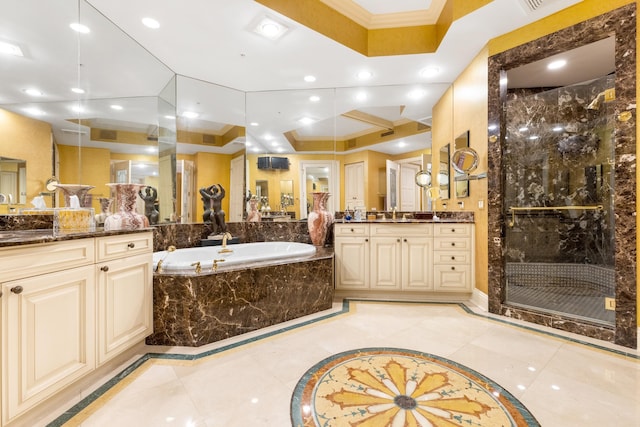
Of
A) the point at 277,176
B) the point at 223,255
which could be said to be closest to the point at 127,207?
the point at 223,255

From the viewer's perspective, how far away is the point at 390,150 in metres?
3.59

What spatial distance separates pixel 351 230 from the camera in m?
3.04

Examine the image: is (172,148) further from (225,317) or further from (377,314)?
(377,314)

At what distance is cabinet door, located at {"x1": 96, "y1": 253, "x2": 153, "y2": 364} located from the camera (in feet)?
5.03

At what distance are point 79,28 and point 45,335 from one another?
2298mm

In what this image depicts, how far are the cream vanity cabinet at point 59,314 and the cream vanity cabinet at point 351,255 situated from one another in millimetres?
1909

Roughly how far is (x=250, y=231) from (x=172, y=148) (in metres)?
1.29

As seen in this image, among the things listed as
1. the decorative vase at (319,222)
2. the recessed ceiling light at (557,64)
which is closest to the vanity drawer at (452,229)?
the decorative vase at (319,222)

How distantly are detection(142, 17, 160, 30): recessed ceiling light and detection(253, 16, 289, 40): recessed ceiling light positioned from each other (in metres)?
0.82

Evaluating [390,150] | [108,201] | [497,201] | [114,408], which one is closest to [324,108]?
[390,150]

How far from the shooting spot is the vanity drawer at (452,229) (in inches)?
114

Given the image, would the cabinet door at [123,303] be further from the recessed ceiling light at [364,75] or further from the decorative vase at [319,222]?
the recessed ceiling light at [364,75]

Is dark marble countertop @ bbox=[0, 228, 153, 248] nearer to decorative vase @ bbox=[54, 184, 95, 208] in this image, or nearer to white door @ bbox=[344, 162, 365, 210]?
decorative vase @ bbox=[54, 184, 95, 208]

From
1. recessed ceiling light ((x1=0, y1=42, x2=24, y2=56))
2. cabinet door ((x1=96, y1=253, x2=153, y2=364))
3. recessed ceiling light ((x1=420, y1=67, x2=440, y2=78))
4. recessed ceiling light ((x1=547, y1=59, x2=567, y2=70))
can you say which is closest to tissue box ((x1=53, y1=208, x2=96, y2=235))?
cabinet door ((x1=96, y1=253, x2=153, y2=364))
